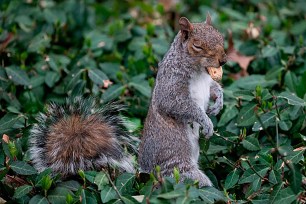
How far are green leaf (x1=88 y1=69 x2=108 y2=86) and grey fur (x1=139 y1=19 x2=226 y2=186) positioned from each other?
3.12 feet

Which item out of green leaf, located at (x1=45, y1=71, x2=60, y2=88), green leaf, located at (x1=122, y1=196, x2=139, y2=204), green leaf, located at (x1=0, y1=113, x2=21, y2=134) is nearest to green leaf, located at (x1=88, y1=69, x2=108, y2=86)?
green leaf, located at (x1=45, y1=71, x2=60, y2=88)

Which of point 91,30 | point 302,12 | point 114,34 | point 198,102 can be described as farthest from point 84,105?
point 302,12

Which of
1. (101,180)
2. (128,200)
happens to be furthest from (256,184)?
(101,180)

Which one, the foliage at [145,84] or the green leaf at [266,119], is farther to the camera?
the green leaf at [266,119]

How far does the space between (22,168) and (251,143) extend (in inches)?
49.1

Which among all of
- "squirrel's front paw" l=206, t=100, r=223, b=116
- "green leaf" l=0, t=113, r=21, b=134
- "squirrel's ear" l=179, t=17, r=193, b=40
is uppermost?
"squirrel's ear" l=179, t=17, r=193, b=40

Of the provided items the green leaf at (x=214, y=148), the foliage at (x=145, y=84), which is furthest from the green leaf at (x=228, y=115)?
the green leaf at (x=214, y=148)

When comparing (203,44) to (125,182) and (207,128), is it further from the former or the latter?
(125,182)

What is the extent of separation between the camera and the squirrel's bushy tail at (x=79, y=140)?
365 cm

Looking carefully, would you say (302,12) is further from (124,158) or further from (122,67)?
(124,158)

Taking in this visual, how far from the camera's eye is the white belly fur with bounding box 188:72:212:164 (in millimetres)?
3754

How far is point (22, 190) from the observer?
3.53 meters

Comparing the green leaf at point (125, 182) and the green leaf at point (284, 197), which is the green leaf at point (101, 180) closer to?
the green leaf at point (125, 182)

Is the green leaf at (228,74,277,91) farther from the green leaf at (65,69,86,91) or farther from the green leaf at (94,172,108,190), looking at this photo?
the green leaf at (94,172,108,190)
